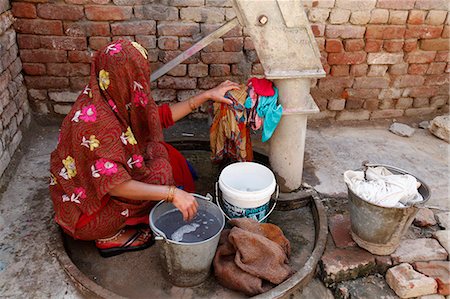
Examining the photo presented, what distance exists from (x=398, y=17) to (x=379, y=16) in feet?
0.61

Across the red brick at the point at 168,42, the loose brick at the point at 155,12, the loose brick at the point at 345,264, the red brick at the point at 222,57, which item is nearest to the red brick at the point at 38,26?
the loose brick at the point at 155,12

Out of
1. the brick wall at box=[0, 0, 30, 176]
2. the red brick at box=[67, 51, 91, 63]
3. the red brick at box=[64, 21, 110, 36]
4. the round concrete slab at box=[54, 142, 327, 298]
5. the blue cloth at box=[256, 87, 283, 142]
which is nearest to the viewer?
the round concrete slab at box=[54, 142, 327, 298]

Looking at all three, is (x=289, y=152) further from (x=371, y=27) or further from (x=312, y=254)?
(x=371, y=27)

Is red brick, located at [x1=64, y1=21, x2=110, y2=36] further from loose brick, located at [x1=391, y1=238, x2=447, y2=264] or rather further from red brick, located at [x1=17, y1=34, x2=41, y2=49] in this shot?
loose brick, located at [x1=391, y1=238, x2=447, y2=264]

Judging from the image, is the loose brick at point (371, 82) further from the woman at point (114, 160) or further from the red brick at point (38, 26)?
the red brick at point (38, 26)

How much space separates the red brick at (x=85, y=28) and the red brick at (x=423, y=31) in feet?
8.82

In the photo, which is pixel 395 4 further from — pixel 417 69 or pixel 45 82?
pixel 45 82

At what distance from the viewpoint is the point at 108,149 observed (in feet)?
7.53

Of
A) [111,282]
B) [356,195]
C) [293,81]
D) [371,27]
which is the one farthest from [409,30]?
[111,282]

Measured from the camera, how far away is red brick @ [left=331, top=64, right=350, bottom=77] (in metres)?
3.96

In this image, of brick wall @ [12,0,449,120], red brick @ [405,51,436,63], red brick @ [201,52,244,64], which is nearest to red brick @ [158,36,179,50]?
brick wall @ [12,0,449,120]

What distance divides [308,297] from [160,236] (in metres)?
0.94

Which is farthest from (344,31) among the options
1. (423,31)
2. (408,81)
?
(408,81)

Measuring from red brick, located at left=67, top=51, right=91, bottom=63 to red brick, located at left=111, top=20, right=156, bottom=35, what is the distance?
1.00ft
